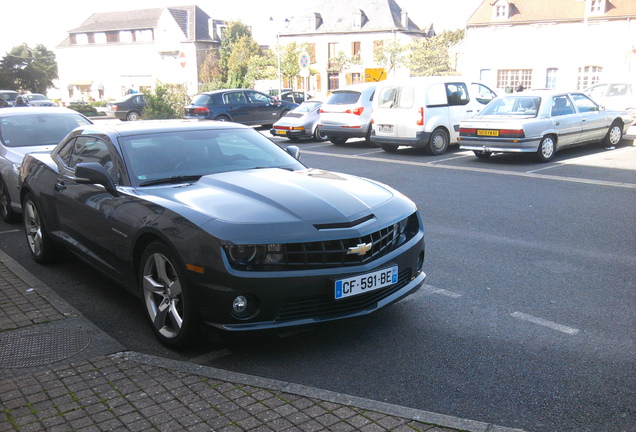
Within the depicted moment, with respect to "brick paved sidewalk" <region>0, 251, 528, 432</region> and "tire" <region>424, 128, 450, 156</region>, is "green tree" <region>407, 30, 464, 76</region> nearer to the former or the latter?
"tire" <region>424, 128, 450, 156</region>

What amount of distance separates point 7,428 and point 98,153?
2901 millimetres

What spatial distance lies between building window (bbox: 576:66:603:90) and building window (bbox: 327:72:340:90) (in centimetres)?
3103

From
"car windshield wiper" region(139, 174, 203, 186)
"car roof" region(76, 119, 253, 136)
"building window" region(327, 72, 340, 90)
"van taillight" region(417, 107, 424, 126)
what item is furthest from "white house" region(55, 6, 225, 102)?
"car windshield wiper" region(139, 174, 203, 186)

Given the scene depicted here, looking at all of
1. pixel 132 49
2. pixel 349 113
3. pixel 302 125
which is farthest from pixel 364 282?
pixel 132 49

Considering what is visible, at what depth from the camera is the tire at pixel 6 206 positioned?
28.0ft

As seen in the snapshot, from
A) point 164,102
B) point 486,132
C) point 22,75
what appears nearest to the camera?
point 486,132

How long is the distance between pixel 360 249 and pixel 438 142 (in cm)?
1268

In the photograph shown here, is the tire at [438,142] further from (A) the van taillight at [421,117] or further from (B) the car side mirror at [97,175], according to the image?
(B) the car side mirror at [97,175]

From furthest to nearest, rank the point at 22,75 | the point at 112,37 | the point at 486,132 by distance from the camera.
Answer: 1. the point at 112,37
2. the point at 22,75
3. the point at 486,132

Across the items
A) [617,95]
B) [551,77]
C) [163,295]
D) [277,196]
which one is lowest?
[163,295]

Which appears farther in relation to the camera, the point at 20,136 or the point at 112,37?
the point at 112,37

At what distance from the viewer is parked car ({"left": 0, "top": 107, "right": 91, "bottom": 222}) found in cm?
830

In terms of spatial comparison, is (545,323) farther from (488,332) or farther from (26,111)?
(26,111)

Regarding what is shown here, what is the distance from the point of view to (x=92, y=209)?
17.1ft
